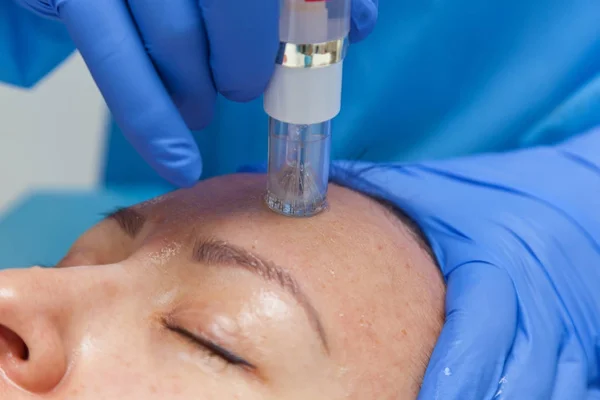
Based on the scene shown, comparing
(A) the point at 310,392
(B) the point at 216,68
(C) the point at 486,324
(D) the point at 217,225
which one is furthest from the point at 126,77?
(C) the point at 486,324

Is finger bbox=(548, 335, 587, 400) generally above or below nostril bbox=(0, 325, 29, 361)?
below

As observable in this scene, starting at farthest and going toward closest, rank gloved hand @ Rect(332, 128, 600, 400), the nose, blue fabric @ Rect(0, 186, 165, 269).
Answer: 1. blue fabric @ Rect(0, 186, 165, 269)
2. gloved hand @ Rect(332, 128, 600, 400)
3. the nose

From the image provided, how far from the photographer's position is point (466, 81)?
A: 1.29m

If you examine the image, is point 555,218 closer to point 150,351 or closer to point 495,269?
point 495,269

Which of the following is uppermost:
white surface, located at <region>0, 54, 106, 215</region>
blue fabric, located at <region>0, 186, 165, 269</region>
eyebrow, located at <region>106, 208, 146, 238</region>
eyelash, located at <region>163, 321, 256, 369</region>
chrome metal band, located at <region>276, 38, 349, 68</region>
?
chrome metal band, located at <region>276, 38, 349, 68</region>

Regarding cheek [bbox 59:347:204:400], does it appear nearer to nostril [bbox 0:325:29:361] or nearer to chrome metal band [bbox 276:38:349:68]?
nostril [bbox 0:325:29:361]

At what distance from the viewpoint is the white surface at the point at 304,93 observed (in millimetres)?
793

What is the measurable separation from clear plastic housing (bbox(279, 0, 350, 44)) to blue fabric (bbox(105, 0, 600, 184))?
1.64 ft

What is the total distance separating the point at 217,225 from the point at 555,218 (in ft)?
1.68

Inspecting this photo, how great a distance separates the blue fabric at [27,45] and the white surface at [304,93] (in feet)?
1.79

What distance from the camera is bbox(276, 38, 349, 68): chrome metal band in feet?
2.56

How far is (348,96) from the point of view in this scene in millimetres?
1315

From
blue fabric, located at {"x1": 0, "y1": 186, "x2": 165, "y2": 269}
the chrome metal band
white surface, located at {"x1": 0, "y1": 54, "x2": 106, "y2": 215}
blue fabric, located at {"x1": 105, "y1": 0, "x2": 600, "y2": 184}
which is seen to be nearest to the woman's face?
the chrome metal band

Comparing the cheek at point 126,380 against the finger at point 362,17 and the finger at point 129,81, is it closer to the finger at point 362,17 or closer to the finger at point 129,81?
the finger at point 129,81
